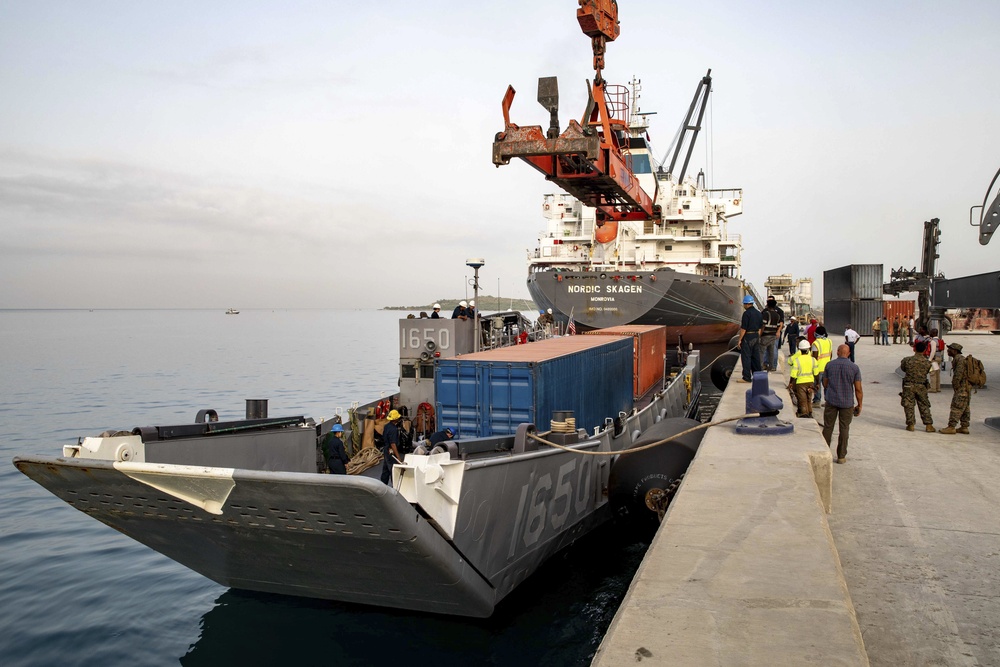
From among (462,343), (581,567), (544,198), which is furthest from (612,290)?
(581,567)

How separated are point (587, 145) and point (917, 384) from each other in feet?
25.1

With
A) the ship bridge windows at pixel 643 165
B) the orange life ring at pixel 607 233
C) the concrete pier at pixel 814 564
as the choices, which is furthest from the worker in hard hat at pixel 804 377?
the ship bridge windows at pixel 643 165

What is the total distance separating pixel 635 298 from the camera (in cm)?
2847

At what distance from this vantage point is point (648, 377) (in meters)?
20.3

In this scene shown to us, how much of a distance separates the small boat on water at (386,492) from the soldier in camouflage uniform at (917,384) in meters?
4.41

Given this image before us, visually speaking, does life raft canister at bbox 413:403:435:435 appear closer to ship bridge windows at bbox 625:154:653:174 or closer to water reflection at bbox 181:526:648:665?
water reflection at bbox 181:526:648:665

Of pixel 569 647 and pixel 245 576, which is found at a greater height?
pixel 245 576

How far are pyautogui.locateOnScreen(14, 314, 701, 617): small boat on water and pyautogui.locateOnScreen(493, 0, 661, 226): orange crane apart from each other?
13.4ft

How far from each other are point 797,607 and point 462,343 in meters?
10.3

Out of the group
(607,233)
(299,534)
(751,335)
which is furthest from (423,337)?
(607,233)

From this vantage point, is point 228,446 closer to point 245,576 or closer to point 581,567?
point 245,576

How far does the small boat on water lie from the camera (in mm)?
6668

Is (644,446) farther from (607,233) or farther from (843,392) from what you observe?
(607,233)

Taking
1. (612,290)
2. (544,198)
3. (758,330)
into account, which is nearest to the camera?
(758,330)
